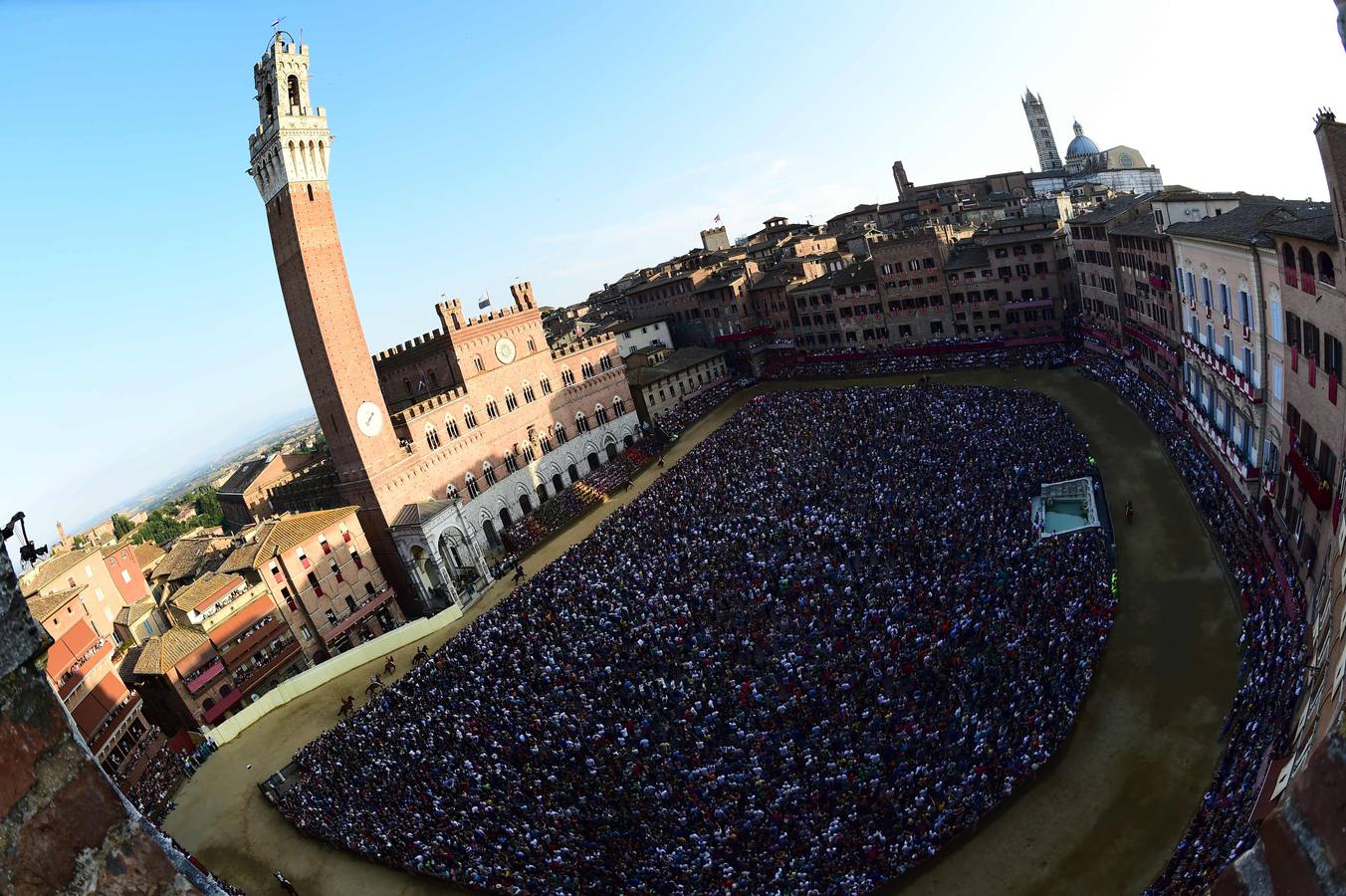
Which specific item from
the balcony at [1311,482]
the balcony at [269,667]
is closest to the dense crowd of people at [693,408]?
the balcony at [269,667]

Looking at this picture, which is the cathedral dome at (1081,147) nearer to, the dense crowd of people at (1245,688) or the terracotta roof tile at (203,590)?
the dense crowd of people at (1245,688)

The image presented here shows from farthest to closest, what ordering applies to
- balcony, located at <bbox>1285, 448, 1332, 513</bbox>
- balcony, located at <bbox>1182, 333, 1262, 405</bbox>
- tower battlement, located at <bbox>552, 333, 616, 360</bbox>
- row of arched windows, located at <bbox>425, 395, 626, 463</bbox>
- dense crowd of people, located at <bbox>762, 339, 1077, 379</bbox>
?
tower battlement, located at <bbox>552, 333, 616, 360</bbox> → dense crowd of people, located at <bbox>762, 339, 1077, 379</bbox> → row of arched windows, located at <bbox>425, 395, 626, 463</bbox> → balcony, located at <bbox>1182, 333, 1262, 405</bbox> → balcony, located at <bbox>1285, 448, 1332, 513</bbox>

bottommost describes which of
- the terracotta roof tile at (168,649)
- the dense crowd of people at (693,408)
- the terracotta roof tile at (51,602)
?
the terracotta roof tile at (168,649)

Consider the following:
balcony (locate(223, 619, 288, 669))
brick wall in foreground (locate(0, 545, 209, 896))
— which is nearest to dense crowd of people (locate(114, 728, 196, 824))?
balcony (locate(223, 619, 288, 669))

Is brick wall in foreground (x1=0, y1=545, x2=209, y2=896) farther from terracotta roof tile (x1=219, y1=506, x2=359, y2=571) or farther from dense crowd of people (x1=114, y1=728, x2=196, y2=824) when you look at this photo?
terracotta roof tile (x1=219, y1=506, x2=359, y2=571)

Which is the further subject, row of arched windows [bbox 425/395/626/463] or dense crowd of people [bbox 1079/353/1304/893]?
row of arched windows [bbox 425/395/626/463]

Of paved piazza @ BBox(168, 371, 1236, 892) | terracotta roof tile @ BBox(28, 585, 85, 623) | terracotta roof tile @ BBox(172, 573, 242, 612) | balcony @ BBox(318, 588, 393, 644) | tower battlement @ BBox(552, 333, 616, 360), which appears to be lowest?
paved piazza @ BBox(168, 371, 1236, 892)

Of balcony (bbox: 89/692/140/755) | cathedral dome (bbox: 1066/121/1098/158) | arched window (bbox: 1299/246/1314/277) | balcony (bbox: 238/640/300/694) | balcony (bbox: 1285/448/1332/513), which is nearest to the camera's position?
balcony (bbox: 1285/448/1332/513)
